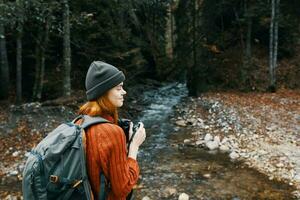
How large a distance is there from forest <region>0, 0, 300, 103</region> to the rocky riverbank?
7.03 ft

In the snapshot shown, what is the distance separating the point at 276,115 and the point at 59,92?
9.67m

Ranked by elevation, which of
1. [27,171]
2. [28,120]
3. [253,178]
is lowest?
[253,178]

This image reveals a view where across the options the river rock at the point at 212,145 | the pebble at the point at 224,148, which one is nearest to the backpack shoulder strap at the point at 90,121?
the pebble at the point at 224,148

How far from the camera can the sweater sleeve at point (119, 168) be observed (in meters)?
2.41

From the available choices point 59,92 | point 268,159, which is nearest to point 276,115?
point 268,159

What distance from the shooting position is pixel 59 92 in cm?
1809

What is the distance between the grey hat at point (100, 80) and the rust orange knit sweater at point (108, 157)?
0.81 feet

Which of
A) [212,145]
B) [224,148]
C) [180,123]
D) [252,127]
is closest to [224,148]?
[224,148]

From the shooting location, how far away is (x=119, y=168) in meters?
2.45

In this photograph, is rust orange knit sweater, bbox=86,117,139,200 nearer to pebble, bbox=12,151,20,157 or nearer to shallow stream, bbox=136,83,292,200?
shallow stream, bbox=136,83,292,200

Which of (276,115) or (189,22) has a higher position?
(189,22)

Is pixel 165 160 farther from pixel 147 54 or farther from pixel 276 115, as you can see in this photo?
pixel 147 54

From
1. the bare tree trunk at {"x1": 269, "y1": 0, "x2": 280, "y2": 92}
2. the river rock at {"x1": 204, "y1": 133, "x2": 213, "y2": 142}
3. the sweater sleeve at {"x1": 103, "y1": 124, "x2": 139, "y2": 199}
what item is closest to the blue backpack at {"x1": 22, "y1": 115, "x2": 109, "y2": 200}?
the sweater sleeve at {"x1": 103, "y1": 124, "x2": 139, "y2": 199}

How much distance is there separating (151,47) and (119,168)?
2249 centimetres
